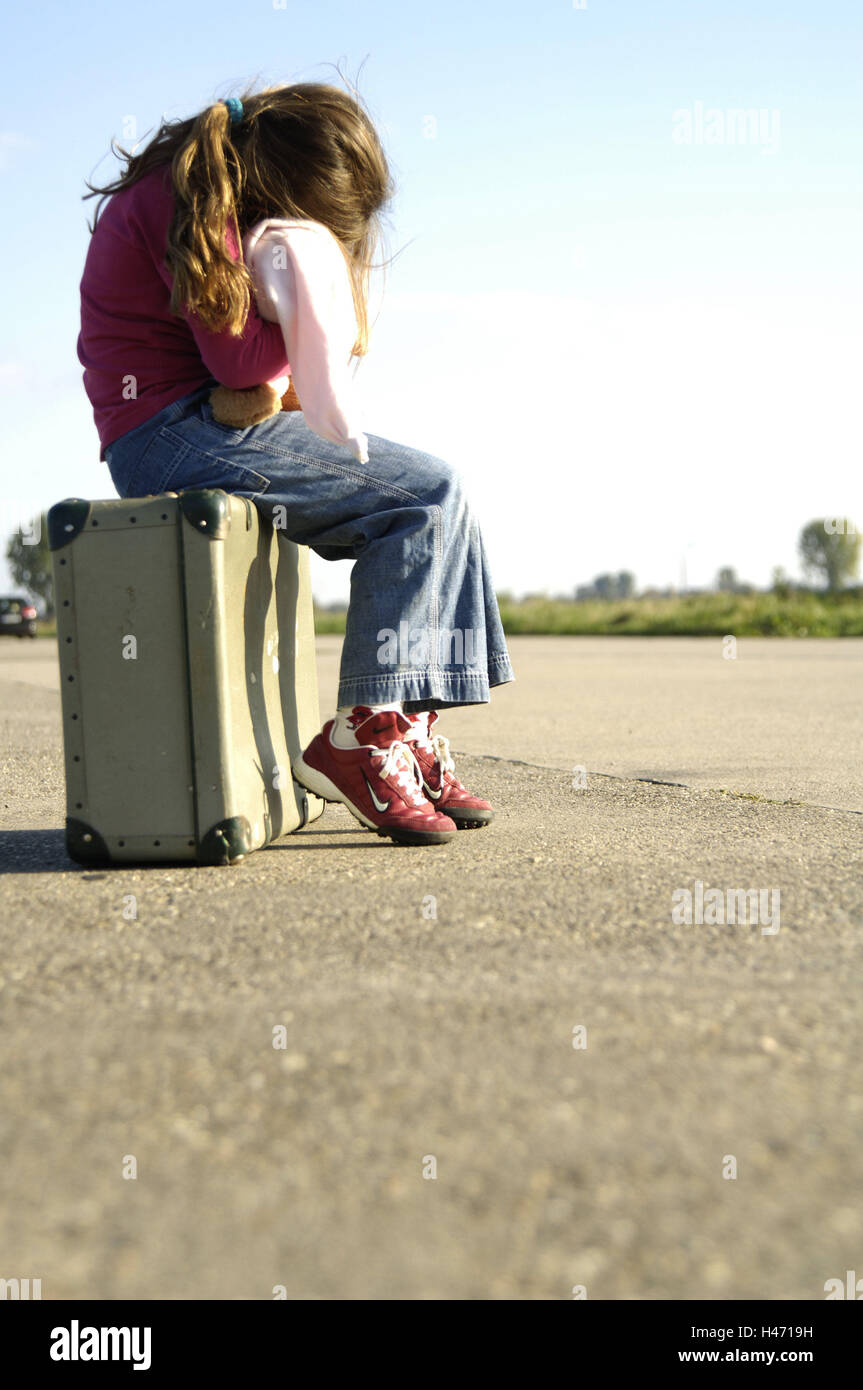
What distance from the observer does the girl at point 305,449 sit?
9.18ft

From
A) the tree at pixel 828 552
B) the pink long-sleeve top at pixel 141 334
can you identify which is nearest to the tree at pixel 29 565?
the tree at pixel 828 552

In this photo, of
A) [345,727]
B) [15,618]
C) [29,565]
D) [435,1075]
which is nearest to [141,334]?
[345,727]

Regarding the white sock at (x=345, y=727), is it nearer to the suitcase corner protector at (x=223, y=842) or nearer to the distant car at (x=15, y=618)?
the suitcase corner protector at (x=223, y=842)

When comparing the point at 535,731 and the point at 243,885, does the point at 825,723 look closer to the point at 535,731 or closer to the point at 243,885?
the point at 535,731

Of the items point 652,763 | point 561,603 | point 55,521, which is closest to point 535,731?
point 652,763

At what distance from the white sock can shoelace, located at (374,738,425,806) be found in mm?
73

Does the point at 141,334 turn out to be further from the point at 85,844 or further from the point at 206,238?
the point at 85,844

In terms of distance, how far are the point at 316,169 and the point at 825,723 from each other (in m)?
4.40

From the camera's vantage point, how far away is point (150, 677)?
2.65m

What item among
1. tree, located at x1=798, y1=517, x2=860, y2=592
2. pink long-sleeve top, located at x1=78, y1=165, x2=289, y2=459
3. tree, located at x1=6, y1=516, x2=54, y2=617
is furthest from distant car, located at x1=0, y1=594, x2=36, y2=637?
tree, located at x1=798, y1=517, x2=860, y2=592

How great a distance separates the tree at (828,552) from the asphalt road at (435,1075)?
84.7 metres

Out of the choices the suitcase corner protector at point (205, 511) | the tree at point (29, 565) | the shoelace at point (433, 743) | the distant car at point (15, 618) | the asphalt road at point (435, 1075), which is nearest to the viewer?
the asphalt road at point (435, 1075)

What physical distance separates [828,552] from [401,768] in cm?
9396
